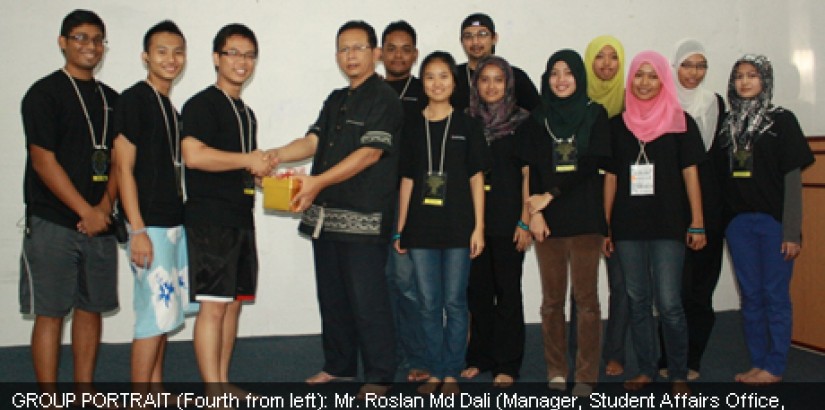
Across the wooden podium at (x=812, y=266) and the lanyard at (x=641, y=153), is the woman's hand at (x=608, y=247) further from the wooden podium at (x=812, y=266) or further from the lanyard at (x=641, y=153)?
the wooden podium at (x=812, y=266)

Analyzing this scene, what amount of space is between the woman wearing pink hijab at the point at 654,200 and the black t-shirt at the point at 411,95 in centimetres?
97

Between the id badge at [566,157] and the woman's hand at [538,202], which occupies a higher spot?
the id badge at [566,157]

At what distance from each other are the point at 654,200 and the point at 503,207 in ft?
2.27

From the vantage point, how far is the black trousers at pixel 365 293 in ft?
10.7

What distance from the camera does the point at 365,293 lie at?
3256 millimetres

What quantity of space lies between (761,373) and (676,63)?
64.3 inches

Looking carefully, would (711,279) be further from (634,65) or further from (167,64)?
(167,64)

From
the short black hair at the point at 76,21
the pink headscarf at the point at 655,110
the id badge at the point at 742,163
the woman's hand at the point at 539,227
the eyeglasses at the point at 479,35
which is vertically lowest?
the woman's hand at the point at 539,227

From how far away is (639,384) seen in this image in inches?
136

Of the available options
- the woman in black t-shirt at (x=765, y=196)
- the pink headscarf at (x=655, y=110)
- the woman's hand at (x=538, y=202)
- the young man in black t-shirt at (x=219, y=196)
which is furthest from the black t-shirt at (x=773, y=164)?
the young man in black t-shirt at (x=219, y=196)

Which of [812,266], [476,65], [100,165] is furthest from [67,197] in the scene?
[812,266]

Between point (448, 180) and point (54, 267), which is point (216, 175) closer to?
point (54, 267)

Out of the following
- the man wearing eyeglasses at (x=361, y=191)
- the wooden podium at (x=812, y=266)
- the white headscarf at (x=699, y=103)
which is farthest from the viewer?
the wooden podium at (x=812, y=266)

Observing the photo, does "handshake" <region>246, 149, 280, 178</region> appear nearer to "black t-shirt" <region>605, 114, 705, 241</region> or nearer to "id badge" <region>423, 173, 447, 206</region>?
"id badge" <region>423, 173, 447, 206</region>
